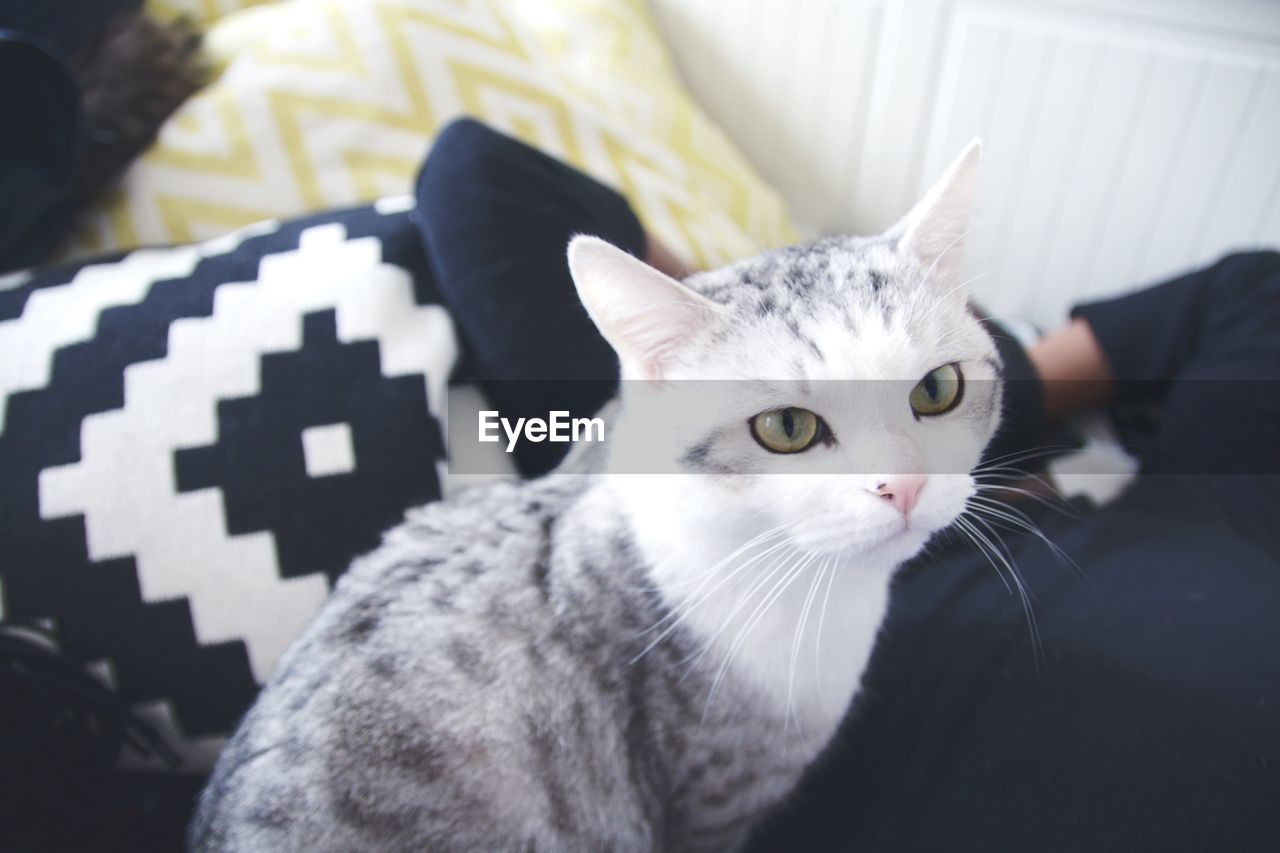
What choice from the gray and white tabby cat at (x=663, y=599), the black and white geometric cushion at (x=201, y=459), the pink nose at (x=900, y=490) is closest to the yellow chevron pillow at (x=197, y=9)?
Answer: the black and white geometric cushion at (x=201, y=459)

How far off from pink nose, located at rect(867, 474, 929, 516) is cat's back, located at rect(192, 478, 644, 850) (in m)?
0.29

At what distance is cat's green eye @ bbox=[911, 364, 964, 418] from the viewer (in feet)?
1.91

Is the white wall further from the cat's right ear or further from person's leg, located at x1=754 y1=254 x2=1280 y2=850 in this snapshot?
the cat's right ear

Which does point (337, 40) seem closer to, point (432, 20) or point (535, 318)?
point (432, 20)

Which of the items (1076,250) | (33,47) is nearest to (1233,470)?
(1076,250)

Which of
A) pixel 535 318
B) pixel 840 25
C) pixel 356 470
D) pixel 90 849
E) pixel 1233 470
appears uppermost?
pixel 840 25

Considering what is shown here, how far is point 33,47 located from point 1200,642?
1370 millimetres

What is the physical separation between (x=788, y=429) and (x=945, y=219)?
22cm

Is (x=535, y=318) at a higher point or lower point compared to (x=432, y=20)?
lower

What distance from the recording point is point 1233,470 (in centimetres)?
99

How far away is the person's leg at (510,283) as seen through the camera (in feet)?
2.71

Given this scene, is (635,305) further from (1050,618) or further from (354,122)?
(354,122)

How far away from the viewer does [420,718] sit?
58 cm

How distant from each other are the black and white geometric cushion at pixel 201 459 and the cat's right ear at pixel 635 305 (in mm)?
303
